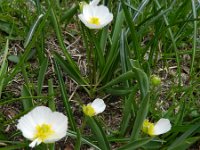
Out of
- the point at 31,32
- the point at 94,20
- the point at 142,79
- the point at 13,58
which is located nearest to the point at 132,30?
the point at 94,20

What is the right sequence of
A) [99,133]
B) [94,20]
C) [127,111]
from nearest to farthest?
[99,133], [127,111], [94,20]

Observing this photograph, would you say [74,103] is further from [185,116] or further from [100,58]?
[185,116]

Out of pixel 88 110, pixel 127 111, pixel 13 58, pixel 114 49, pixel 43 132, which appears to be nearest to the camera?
pixel 43 132

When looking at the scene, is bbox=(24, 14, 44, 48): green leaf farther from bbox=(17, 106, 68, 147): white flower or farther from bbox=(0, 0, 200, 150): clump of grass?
bbox=(17, 106, 68, 147): white flower

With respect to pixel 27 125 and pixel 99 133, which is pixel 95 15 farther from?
pixel 27 125

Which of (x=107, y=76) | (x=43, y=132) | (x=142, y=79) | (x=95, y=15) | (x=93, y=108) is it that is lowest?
(x=43, y=132)

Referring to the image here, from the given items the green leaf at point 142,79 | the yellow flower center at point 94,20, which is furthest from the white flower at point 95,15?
the green leaf at point 142,79

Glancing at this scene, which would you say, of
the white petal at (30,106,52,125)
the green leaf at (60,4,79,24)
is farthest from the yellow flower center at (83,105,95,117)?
the green leaf at (60,4,79,24)
